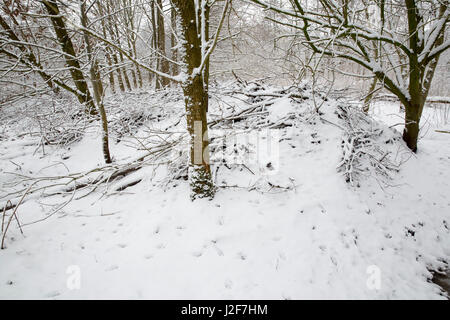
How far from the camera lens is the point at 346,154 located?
4016mm

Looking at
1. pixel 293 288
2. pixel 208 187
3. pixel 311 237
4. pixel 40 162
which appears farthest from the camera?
pixel 40 162

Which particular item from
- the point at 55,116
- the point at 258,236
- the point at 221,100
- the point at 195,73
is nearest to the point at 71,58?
the point at 55,116

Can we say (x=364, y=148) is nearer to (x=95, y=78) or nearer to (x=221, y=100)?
(x=221, y=100)

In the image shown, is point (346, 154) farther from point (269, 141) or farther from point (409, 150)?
point (409, 150)

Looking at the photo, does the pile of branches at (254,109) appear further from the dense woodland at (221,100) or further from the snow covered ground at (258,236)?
the snow covered ground at (258,236)

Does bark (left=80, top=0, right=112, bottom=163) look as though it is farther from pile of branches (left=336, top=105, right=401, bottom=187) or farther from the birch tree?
pile of branches (left=336, top=105, right=401, bottom=187)

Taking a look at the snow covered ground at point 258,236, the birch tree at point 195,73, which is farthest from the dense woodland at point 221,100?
the snow covered ground at point 258,236

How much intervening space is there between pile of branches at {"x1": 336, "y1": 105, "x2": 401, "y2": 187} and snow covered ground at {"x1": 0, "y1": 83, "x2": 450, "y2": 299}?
15 centimetres

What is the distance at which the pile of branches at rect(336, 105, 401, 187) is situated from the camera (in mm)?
4020

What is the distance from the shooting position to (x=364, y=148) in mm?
4332
